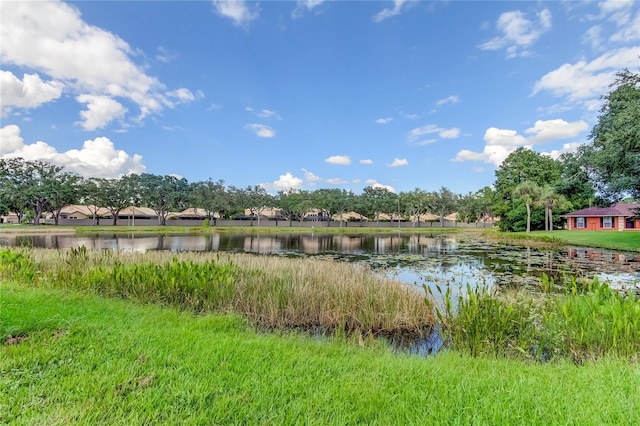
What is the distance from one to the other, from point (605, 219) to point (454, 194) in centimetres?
2546

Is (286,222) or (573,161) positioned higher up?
(573,161)

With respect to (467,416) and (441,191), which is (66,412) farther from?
(441,191)

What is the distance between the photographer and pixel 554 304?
5.47 meters

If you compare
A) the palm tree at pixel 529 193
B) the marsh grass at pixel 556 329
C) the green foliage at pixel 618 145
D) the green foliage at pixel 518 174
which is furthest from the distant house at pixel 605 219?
the marsh grass at pixel 556 329

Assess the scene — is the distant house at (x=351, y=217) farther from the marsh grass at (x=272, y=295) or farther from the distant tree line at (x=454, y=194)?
the marsh grass at (x=272, y=295)

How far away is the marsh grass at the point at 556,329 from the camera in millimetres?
4207

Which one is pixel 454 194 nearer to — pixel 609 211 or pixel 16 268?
pixel 609 211

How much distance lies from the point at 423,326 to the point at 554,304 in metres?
2.25

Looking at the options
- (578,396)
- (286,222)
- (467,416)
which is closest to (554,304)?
(578,396)

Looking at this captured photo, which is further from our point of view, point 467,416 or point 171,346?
point 171,346

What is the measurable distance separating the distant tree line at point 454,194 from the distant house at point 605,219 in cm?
164

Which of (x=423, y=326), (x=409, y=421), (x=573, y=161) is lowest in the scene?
(x=423, y=326)

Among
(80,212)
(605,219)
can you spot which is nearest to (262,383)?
(605,219)

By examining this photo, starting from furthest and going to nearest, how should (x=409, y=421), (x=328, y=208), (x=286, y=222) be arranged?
(x=286, y=222) < (x=328, y=208) < (x=409, y=421)
